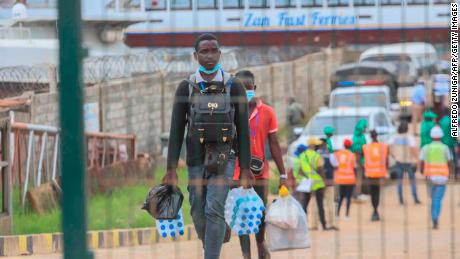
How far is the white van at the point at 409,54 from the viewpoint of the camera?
21.9 ft

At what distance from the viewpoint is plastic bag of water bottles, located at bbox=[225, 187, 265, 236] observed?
23.0 ft

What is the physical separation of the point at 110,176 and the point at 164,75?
209 centimetres

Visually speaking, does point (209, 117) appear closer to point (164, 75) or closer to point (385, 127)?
point (164, 75)

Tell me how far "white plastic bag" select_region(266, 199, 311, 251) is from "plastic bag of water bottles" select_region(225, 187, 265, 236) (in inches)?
56.2

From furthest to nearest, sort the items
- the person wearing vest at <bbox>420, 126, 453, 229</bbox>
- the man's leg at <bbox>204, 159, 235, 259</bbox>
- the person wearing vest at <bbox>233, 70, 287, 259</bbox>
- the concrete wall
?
the person wearing vest at <bbox>420, 126, 453, 229</bbox> < the concrete wall < the person wearing vest at <bbox>233, 70, 287, 259</bbox> < the man's leg at <bbox>204, 159, 235, 259</bbox>

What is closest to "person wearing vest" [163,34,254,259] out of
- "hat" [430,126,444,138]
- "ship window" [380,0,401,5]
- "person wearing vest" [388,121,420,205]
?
"ship window" [380,0,401,5]

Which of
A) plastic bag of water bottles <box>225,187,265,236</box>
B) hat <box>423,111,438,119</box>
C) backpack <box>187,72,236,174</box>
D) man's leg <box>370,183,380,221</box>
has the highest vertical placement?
backpack <box>187,72,236,174</box>

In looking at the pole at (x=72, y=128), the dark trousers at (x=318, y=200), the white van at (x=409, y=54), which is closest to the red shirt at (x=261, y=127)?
the white van at (x=409, y=54)

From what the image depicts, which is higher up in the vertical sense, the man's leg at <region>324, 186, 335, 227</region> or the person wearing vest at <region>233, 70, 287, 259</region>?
the person wearing vest at <region>233, 70, 287, 259</region>

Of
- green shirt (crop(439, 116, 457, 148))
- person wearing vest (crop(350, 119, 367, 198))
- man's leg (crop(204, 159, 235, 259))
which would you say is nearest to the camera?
man's leg (crop(204, 159, 235, 259))

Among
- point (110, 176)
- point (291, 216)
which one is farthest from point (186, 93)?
point (110, 176)

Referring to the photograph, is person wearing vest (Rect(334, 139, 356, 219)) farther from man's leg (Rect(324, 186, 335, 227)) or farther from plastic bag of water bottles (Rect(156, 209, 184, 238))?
plastic bag of water bottles (Rect(156, 209, 184, 238))

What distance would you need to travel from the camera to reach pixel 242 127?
6.90m

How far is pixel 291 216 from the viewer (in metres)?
8.43
